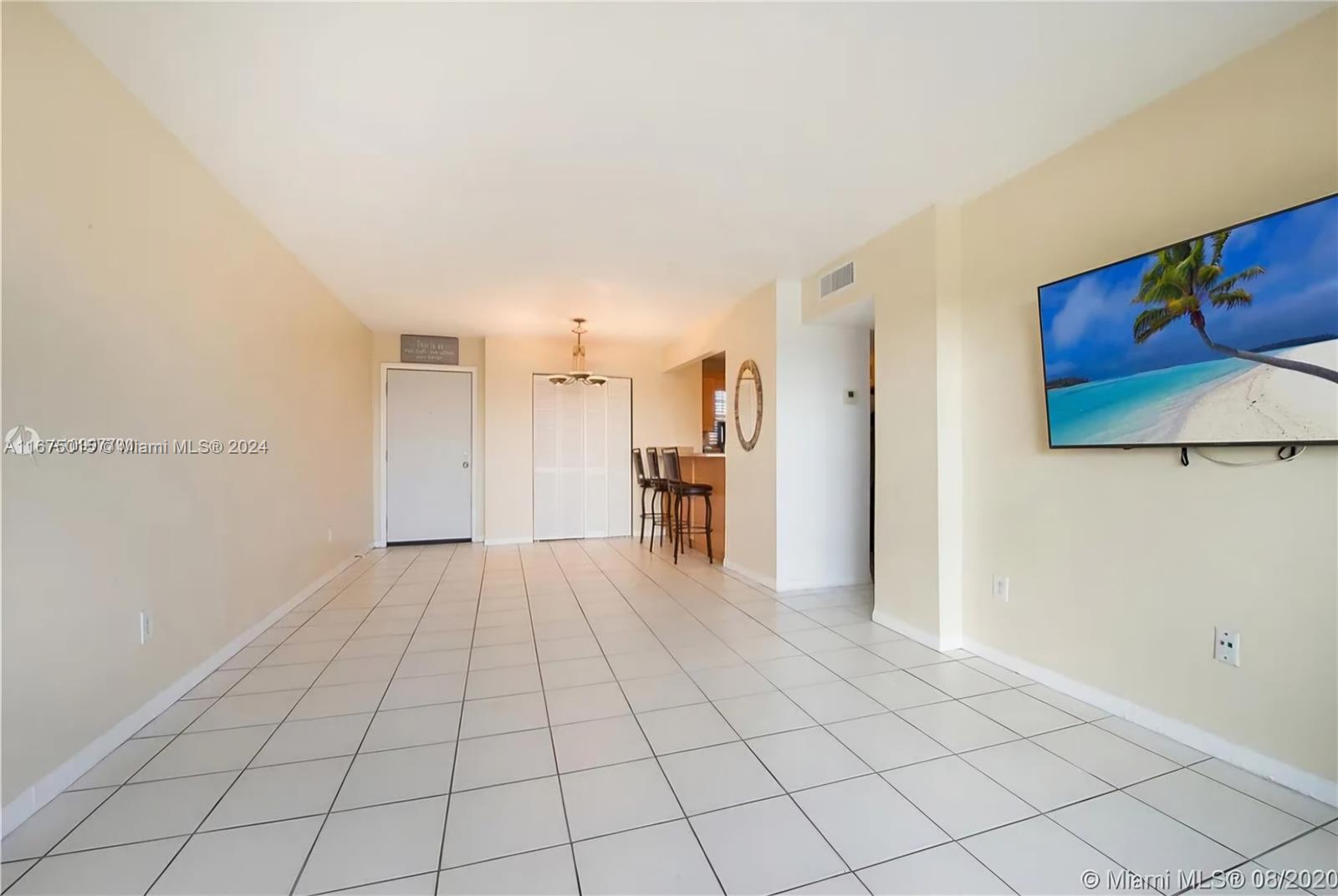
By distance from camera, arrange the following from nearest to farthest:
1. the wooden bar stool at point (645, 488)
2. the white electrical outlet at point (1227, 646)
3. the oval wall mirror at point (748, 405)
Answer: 1. the white electrical outlet at point (1227, 646)
2. the oval wall mirror at point (748, 405)
3. the wooden bar stool at point (645, 488)

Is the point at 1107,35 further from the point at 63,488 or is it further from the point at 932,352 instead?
the point at 63,488

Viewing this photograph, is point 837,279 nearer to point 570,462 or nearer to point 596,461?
point 596,461

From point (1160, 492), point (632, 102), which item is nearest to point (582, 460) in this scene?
point (632, 102)

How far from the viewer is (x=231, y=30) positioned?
1617 mm

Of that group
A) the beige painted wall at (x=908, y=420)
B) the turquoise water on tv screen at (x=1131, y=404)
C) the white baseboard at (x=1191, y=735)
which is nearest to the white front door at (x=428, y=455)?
the beige painted wall at (x=908, y=420)

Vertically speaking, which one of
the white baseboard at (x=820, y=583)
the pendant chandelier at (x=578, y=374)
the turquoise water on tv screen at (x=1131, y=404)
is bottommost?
the white baseboard at (x=820, y=583)

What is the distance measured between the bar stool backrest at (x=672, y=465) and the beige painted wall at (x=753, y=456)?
523 mm

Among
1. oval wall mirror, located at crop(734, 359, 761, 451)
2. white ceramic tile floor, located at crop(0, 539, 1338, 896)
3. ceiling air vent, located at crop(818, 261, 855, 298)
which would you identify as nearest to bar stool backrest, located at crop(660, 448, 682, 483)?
oval wall mirror, located at crop(734, 359, 761, 451)

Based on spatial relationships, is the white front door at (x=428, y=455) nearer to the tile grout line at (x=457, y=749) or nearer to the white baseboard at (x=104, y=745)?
the tile grout line at (x=457, y=749)

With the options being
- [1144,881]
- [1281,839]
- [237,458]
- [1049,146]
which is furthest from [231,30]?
[1281,839]

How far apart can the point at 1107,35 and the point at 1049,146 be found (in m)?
0.64

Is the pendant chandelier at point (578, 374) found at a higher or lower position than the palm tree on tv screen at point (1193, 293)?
higher

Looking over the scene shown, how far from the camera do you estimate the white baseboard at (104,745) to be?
1.44m

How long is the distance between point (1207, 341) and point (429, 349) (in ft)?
20.6
